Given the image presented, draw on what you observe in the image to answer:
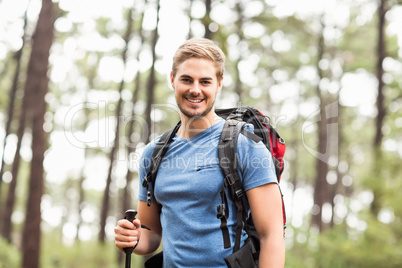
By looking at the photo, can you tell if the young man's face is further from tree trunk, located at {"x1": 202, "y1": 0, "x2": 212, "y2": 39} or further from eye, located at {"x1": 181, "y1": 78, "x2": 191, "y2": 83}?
tree trunk, located at {"x1": 202, "y1": 0, "x2": 212, "y2": 39}

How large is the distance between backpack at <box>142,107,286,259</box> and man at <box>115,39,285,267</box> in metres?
0.04

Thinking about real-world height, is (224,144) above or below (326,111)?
below

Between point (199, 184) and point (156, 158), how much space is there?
18.1 inches

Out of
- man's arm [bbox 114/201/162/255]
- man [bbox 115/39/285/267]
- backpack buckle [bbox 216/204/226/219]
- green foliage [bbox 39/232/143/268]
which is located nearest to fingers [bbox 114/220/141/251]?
man [bbox 115/39/285/267]

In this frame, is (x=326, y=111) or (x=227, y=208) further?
(x=326, y=111)

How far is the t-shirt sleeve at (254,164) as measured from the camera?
226 cm

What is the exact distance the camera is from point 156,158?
8.77ft

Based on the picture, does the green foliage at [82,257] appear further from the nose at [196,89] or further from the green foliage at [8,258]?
the nose at [196,89]

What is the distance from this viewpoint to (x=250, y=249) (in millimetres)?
2322

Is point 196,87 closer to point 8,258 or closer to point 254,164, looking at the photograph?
point 254,164

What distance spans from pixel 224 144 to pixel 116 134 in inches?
688

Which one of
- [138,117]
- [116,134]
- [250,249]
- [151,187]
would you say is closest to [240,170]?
[250,249]

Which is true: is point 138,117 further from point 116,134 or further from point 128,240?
point 128,240

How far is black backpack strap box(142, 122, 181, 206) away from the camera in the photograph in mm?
2633
